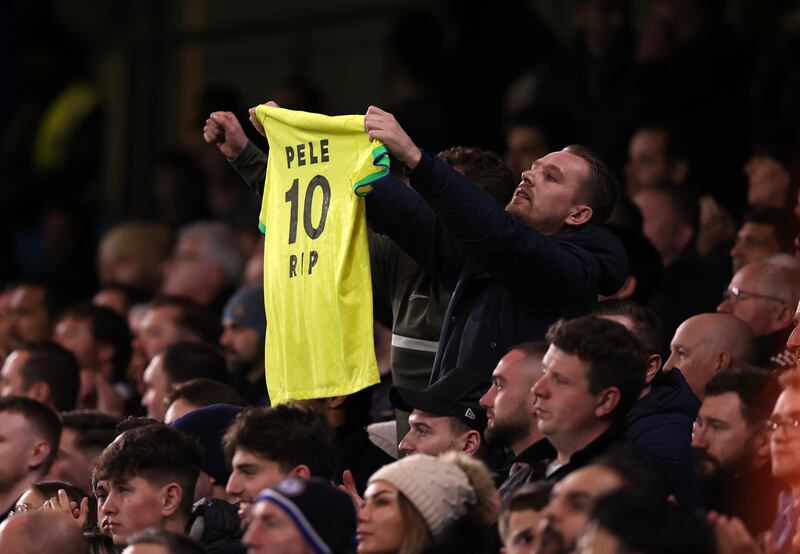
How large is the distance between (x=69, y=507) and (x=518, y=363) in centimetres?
185

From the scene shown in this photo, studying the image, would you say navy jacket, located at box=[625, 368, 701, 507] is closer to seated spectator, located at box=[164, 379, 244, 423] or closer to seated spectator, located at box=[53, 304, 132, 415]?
seated spectator, located at box=[164, 379, 244, 423]

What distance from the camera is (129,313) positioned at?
422 inches

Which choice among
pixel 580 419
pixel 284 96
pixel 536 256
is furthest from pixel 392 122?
pixel 284 96

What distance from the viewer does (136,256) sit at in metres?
11.6

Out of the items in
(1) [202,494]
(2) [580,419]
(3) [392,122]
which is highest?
(3) [392,122]

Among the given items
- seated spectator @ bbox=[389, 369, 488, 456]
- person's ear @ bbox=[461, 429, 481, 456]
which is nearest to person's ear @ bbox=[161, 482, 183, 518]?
seated spectator @ bbox=[389, 369, 488, 456]

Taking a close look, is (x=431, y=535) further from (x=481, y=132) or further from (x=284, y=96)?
(x=284, y=96)

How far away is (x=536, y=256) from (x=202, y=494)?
1632 millimetres

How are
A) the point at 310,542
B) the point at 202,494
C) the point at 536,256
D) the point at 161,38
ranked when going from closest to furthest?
the point at 310,542, the point at 536,256, the point at 202,494, the point at 161,38

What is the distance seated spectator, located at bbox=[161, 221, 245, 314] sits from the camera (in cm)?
1062

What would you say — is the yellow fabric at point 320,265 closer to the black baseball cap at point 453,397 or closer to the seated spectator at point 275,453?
the black baseball cap at point 453,397

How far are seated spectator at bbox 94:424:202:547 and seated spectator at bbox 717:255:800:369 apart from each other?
2.46 metres

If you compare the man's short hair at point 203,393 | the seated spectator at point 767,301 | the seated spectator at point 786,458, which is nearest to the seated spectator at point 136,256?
the man's short hair at point 203,393

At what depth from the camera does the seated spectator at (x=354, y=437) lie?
651 centimetres
